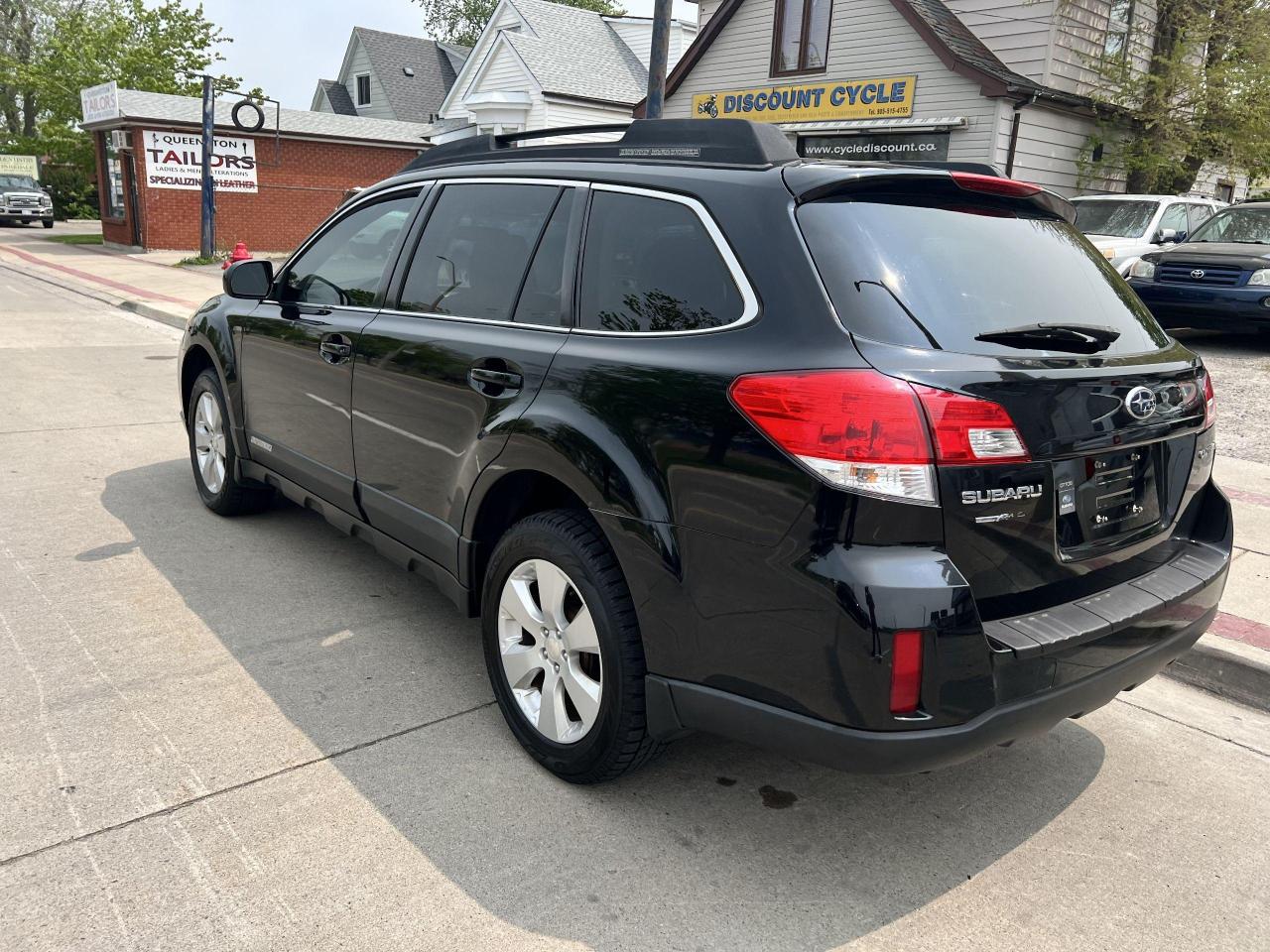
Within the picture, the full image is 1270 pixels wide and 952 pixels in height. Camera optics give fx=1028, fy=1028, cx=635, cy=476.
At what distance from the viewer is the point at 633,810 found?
2961 millimetres

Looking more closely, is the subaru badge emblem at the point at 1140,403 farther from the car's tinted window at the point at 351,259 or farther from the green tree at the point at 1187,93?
the green tree at the point at 1187,93

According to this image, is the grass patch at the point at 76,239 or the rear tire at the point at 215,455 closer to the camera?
the rear tire at the point at 215,455

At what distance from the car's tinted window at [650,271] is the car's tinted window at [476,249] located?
340mm

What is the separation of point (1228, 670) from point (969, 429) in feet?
7.73

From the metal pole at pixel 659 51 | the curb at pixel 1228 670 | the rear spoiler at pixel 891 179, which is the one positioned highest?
the metal pole at pixel 659 51

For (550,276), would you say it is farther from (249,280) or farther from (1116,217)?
(1116,217)

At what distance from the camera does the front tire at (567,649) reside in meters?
2.77

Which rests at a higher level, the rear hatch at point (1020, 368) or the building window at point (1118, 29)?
the building window at point (1118, 29)

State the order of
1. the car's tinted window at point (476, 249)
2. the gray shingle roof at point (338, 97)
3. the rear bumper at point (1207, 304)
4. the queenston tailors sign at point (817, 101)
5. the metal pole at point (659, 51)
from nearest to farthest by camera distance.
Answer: the car's tinted window at point (476, 249)
the metal pole at point (659, 51)
the rear bumper at point (1207, 304)
the queenston tailors sign at point (817, 101)
the gray shingle roof at point (338, 97)

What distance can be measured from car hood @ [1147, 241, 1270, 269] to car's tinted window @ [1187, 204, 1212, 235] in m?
2.05

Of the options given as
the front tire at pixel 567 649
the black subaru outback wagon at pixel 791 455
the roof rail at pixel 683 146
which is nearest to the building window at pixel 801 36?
the roof rail at pixel 683 146

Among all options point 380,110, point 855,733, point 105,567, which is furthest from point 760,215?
point 380,110

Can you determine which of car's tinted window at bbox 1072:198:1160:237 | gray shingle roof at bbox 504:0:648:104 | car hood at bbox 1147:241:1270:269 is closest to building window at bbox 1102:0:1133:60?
car's tinted window at bbox 1072:198:1160:237

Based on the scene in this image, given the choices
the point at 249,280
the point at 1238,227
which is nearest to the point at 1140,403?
the point at 249,280
